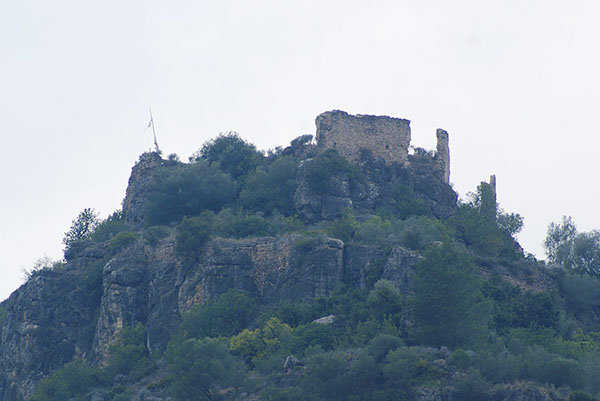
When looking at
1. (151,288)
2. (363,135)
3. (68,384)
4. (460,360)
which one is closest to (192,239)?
(151,288)

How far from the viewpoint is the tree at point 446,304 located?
49781 mm

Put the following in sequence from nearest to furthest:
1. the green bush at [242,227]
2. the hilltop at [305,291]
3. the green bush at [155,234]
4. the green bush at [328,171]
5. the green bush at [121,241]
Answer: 1. the hilltop at [305,291]
2. the green bush at [242,227]
3. the green bush at [155,234]
4. the green bush at [121,241]
5. the green bush at [328,171]

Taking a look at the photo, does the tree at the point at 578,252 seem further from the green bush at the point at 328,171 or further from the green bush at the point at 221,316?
the green bush at the point at 221,316

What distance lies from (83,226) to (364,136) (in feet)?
48.3

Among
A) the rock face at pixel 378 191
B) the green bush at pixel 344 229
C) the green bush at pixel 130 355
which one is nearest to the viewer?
the green bush at pixel 130 355

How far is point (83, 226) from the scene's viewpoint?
69125 mm

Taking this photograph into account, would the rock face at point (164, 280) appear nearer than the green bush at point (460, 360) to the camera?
No

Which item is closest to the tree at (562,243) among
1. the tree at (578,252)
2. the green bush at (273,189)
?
the tree at (578,252)

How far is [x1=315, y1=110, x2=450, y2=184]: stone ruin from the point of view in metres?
65.9

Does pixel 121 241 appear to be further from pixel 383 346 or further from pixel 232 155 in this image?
pixel 383 346

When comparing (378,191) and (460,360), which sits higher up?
(378,191)

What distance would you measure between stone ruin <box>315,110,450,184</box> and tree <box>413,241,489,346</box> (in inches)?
589

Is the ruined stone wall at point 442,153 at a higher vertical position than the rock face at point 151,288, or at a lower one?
higher

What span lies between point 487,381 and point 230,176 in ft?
78.0
